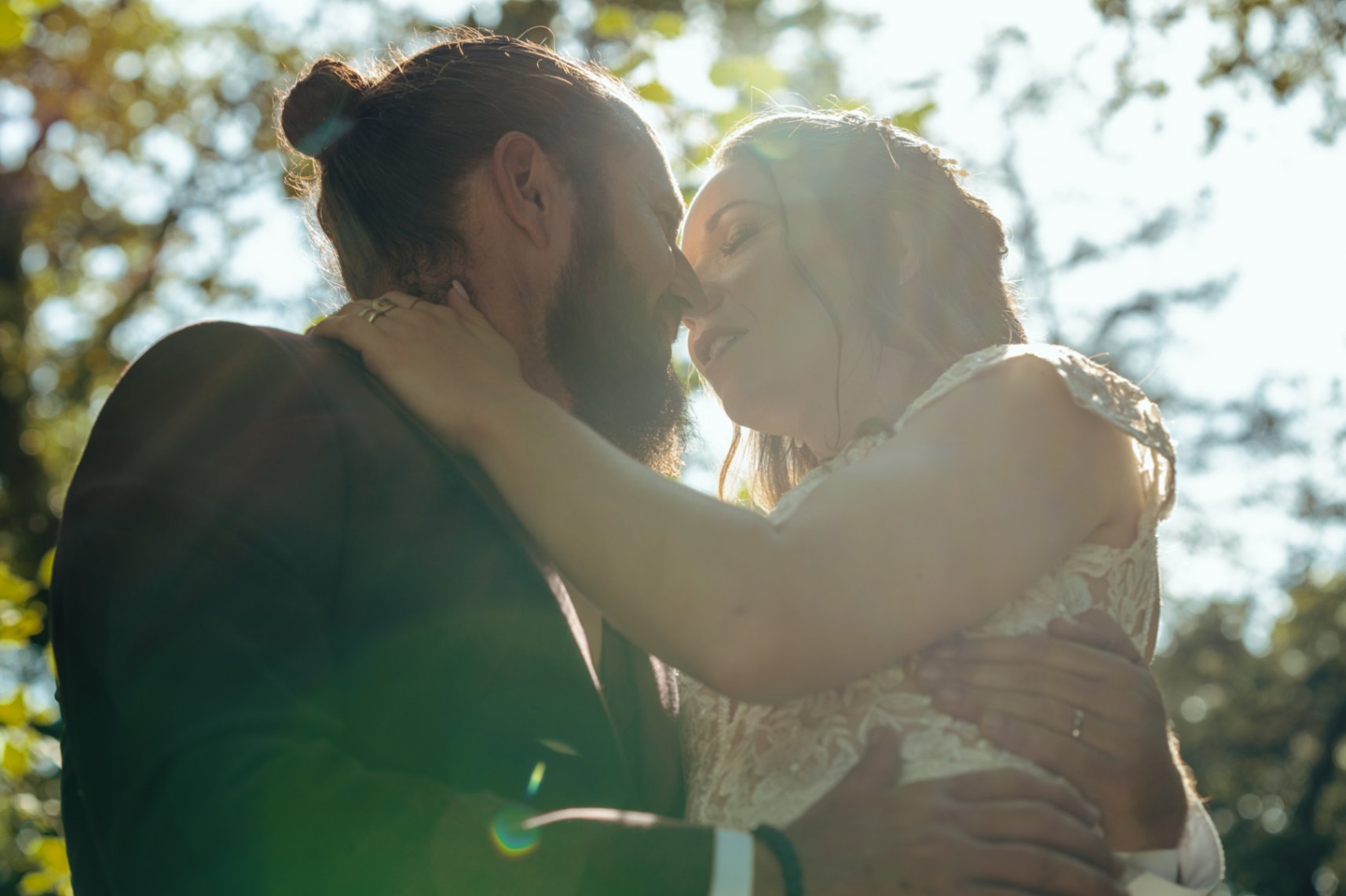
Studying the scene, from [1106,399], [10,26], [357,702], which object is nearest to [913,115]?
[1106,399]

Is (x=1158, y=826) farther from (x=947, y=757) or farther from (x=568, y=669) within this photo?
(x=568, y=669)

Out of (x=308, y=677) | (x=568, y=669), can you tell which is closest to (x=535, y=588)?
(x=568, y=669)

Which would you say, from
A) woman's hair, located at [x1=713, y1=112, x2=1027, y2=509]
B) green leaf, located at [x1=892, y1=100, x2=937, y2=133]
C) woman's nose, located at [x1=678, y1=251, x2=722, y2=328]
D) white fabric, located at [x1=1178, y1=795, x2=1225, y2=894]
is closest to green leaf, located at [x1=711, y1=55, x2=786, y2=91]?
green leaf, located at [x1=892, y1=100, x2=937, y2=133]

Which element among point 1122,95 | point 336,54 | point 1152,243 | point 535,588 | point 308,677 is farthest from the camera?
point 1152,243

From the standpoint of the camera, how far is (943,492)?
198 cm

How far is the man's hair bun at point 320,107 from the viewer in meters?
2.96

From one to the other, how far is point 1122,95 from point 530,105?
6.18 m

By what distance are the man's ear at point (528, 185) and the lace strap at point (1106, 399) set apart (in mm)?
1157

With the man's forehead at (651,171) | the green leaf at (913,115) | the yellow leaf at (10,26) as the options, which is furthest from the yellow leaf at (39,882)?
the green leaf at (913,115)

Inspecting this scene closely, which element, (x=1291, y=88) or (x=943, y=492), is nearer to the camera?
(x=943, y=492)

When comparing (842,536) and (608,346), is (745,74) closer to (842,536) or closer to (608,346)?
(608,346)

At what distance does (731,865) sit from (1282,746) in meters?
32.0

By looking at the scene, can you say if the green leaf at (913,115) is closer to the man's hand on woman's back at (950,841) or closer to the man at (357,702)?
the man at (357,702)

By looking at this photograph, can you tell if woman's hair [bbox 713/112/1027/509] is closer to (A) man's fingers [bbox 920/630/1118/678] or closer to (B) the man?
(A) man's fingers [bbox 920/630/1118/678]
